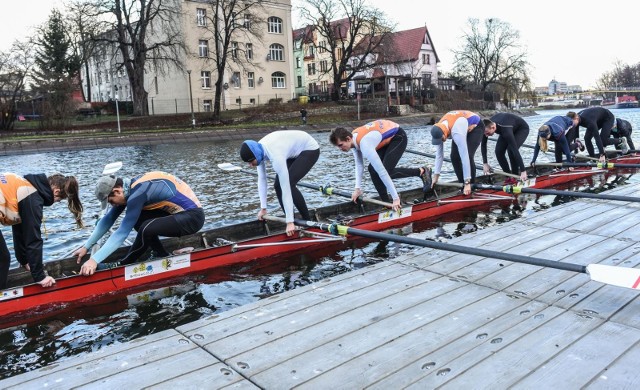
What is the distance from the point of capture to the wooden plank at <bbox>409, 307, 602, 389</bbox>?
151 inches

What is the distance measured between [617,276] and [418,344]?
6.55 feet

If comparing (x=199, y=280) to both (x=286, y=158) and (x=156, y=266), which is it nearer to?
(x=156, y=266)

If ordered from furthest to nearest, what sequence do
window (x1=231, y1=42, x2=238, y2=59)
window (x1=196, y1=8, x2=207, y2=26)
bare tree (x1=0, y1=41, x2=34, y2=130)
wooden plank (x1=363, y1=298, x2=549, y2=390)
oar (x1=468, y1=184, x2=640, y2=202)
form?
window (x1=196, y1=8, x2=207, y2=26) → window (x1=231, y1=42, x2=238, y2=59) → bare tree (x1=0, y1=41, x2=34, y2=130) → oar (x1=468, y1=184, x2=640, y2=202) → wooden plank (x1=363, y1=298, x2=549, y2=390)

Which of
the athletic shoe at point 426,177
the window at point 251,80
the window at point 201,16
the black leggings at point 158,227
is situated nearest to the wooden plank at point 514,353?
the black leggings at point 158,227

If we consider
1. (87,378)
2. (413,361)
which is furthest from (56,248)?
(413,361)

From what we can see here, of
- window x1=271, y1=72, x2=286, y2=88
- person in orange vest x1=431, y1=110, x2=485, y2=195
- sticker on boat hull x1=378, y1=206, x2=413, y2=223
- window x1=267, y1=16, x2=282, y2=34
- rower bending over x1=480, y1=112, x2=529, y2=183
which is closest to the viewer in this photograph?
sticker on boat hull x1=378, y1=206, x2=413, y2=223

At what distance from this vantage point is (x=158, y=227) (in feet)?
24.3

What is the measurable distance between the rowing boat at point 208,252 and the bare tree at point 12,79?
3940 centimetres

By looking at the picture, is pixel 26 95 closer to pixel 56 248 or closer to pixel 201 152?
pixel 201 152

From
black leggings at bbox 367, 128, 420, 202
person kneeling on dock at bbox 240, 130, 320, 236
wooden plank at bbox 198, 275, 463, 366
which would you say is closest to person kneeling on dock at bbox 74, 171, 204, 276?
person kneeling on dock at bbox 240, 130, 320, 236

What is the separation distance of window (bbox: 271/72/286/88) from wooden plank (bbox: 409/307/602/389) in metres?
59.2

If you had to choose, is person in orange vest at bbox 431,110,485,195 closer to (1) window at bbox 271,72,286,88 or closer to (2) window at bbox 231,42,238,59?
(2) window at bbox 231,42,238,59

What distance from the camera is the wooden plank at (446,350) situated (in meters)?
3.93

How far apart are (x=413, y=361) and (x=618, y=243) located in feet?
15.5
